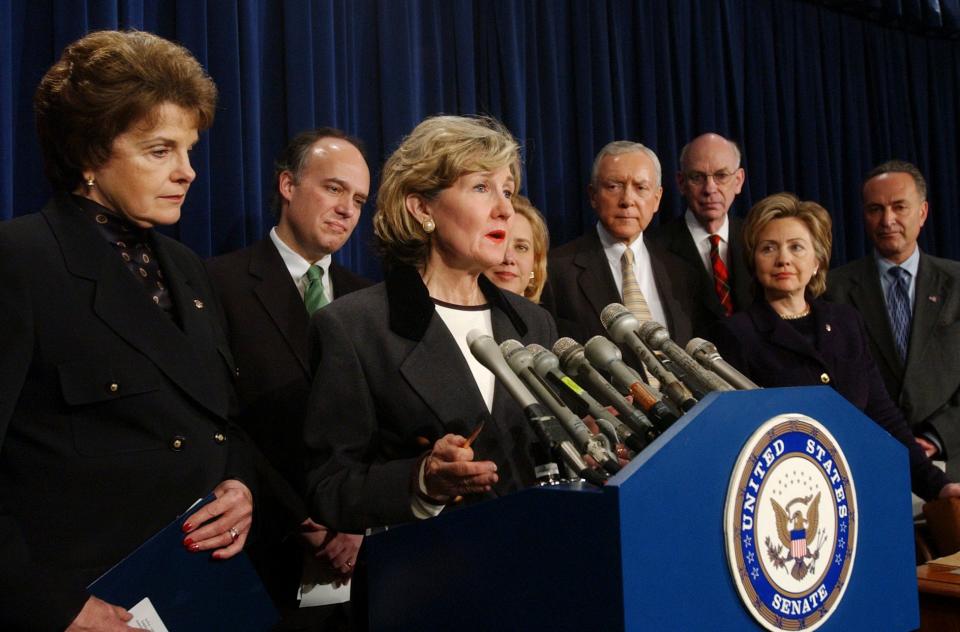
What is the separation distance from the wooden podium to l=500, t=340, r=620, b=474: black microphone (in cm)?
11

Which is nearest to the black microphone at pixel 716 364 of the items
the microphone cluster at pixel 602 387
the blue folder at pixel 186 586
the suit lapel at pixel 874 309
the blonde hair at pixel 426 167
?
the microphone cluster at pixel 602 387

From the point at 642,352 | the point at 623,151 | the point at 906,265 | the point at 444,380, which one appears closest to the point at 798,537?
the point at 642,352

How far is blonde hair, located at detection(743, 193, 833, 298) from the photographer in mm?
3137

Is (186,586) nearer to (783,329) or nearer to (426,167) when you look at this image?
(426,167)

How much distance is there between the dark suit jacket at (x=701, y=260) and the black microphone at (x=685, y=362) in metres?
2.22

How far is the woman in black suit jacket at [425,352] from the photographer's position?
145 centimetres

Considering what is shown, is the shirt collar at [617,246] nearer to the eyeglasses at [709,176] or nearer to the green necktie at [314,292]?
the eyeglasses at [709,176]

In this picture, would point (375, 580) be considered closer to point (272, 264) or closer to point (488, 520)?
point (488, 520)

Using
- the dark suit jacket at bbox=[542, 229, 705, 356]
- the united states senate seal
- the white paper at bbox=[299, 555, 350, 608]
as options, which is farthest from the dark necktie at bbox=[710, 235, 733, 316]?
the united states senate seal

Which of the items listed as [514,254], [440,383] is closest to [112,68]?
[440,383]

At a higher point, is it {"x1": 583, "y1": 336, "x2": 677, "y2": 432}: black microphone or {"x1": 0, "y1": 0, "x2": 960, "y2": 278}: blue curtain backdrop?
{"x1": 0, "y1": 0, "x2": 960, "y2": 278}: blue curtain backdrop

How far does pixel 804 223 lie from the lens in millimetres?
3131

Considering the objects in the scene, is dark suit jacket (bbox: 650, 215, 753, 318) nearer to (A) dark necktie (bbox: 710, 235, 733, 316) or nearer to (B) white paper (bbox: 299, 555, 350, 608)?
(A) dark necktie (bbox: 710, 235, 733, 316)

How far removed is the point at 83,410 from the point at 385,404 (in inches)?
18.1
